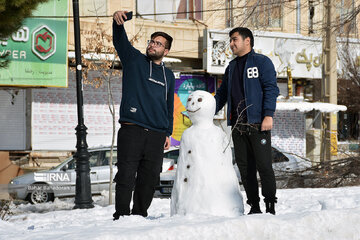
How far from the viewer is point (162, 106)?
16.4 feet

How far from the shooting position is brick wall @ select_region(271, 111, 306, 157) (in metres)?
22.3

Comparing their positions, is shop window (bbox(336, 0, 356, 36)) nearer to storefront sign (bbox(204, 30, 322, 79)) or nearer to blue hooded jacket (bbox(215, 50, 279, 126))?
blue hooded jacket (bbox(215, 50, 279, 126))

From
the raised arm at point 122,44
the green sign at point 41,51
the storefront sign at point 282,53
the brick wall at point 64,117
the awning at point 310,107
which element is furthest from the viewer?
the awning at point 310,107

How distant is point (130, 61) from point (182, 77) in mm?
15376

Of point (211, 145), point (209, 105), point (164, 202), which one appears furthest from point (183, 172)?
point (164, 202)

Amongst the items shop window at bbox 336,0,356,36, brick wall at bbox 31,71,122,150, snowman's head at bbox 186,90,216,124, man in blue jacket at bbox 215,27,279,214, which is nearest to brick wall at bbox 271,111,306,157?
brick wall at bbox 31,71,122,150

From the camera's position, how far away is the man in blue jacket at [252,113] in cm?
513

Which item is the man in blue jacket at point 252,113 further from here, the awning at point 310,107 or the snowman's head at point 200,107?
the awning at point 310,107

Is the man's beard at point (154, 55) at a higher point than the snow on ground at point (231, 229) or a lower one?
higher

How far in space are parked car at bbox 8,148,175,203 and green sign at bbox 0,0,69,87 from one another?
4017 millimetres

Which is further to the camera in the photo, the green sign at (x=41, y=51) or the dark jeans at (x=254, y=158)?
the green sign at (x=41, y=51)

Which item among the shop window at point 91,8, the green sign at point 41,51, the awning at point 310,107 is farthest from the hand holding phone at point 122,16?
the awning at point 310,107

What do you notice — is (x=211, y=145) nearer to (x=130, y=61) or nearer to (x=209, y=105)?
(x=209, y=105)

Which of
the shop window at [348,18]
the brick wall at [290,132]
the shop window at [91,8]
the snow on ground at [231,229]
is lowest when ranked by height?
the brick wall at [290,132]
